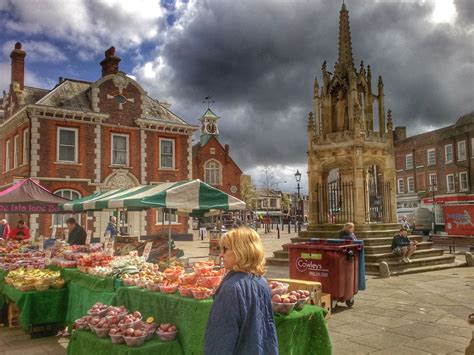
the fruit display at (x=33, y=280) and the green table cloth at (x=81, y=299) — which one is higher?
the fruit display at (x=33, y=280)

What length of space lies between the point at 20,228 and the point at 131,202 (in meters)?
9.57

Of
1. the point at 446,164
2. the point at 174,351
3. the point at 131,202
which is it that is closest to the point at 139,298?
the point at 174,351

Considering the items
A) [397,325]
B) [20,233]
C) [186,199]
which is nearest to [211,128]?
[20,233]

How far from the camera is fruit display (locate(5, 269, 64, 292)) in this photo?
22.9 feet

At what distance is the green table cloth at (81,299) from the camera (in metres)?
5.98

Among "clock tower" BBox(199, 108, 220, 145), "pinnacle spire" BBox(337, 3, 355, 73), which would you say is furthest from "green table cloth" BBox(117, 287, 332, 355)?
"clock tower" BBox(199, 108, 220, 145)

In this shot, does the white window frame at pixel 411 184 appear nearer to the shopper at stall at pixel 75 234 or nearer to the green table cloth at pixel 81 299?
the shopper at stall at pixel 75 234

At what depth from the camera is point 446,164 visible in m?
42.2

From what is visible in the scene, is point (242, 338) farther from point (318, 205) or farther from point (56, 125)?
point (56, 125)

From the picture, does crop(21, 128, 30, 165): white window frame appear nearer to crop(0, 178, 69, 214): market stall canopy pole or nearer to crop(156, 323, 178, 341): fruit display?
crop(0, 178, 69, 214): market stall canopy pole

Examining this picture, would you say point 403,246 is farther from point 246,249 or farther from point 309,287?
point 246,249

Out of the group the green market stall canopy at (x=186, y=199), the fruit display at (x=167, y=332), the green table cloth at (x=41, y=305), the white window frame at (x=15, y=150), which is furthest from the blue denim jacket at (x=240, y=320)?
the white window frame at (x=15, y=150)

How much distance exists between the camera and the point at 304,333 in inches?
177

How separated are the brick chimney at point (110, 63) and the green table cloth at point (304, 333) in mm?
26166
